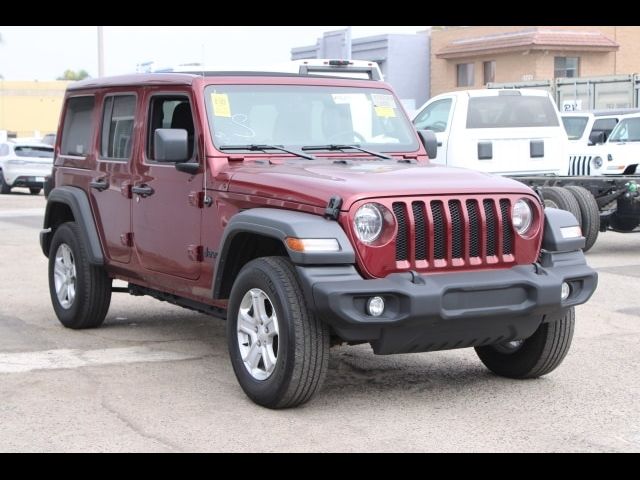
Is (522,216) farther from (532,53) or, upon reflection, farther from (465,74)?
(465,74)

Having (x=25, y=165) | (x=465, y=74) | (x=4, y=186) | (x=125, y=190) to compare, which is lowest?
(x=4, y=186)

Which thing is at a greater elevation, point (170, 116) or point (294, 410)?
point (170, 116)

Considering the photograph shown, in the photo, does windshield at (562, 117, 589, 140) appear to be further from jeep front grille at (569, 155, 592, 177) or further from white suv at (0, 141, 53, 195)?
white suv at (0, 141, 53, 195)

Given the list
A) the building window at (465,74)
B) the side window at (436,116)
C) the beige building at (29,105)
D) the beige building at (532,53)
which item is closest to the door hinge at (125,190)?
the side window at (436,116)

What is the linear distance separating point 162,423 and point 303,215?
1346mm

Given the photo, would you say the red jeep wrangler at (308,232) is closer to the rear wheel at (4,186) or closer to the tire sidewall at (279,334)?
the tire sidewall at (279,334)

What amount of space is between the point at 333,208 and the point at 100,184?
115 inches

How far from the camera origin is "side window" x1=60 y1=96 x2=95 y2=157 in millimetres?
8717

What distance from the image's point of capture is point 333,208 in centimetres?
588

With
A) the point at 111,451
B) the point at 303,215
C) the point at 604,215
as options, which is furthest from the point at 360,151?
the point at 604,215

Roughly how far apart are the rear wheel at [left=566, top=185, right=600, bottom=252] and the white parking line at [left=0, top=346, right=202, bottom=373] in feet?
23.7

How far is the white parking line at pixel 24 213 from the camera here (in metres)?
21.8

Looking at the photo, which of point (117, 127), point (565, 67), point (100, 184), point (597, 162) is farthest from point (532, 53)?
point (100, 184)

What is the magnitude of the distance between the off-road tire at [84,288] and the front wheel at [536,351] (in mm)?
3028
